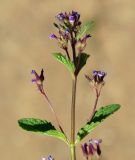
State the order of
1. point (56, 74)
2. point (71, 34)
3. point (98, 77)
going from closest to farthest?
point (71, 34)
point (98, 77)
point (56, 74)

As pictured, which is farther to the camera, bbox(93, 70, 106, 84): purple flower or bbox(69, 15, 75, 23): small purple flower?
bbox(93, 70, 106, 84): purple flower

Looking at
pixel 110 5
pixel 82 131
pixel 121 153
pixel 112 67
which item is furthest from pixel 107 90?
pixel 82 131

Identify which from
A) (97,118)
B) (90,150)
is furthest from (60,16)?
(90,150)

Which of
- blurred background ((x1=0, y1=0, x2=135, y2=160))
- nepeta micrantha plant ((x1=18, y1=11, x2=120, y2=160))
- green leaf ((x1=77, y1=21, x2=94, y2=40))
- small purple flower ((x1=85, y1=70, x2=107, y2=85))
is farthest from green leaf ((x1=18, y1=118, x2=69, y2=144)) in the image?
blurred background ((x1=0, y1=0, x2=135, y2=160))

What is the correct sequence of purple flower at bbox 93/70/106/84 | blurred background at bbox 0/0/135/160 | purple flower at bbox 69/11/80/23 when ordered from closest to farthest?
purple flower at bbox 69/11/80/23, purple flower at bbox 93/70/106/84, blurred background at bbox 0/0/135/160

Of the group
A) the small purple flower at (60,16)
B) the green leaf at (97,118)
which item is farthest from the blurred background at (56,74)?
the small purple flower at (60,16)

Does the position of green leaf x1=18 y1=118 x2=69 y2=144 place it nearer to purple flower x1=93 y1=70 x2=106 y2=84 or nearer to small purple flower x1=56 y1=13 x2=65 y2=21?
purple flower x1=93 y1=70 x2=106 y2=84

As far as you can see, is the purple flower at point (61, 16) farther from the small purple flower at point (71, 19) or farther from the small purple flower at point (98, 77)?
the small purple flower at point (98, 77)

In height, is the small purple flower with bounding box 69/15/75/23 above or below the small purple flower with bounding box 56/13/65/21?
below

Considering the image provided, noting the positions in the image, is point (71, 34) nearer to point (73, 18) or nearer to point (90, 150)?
point (73, 18)
